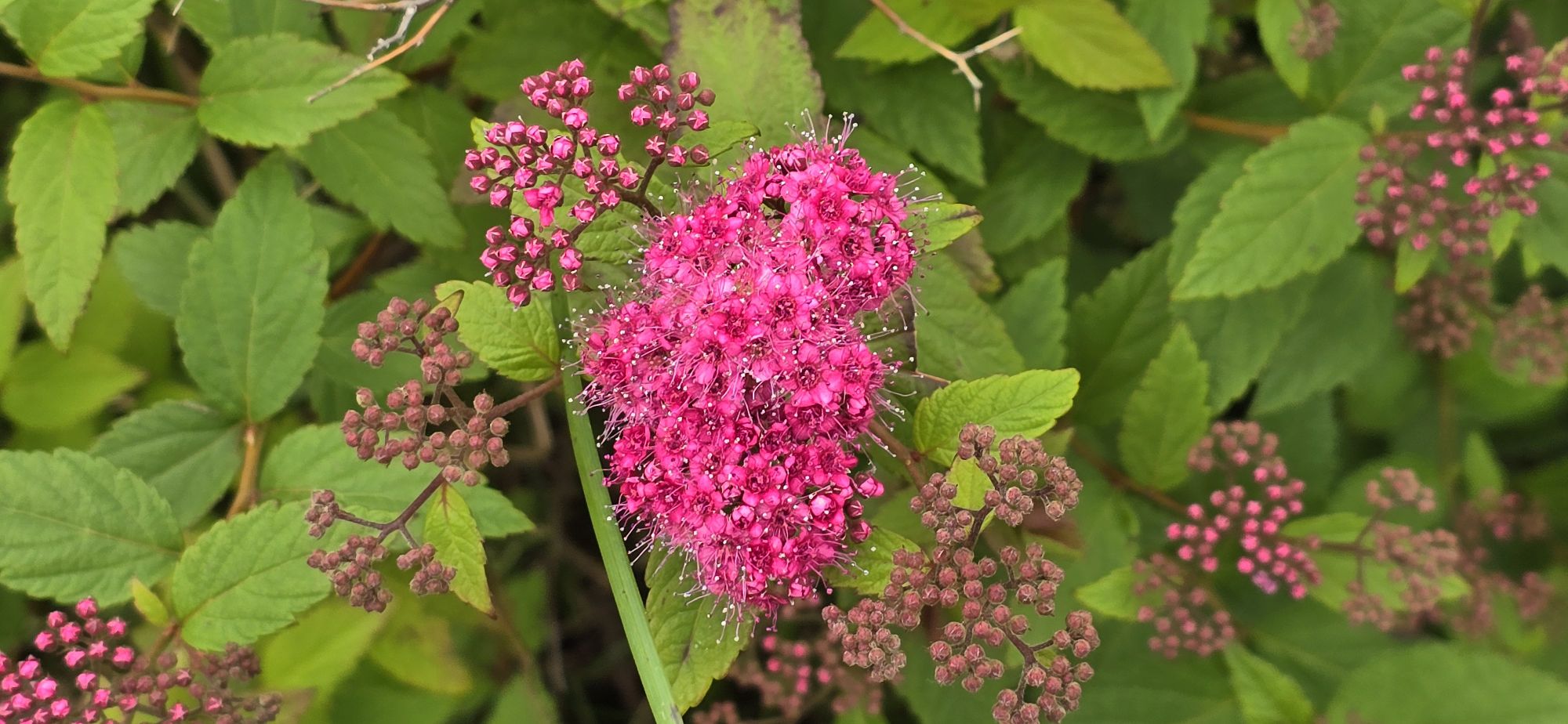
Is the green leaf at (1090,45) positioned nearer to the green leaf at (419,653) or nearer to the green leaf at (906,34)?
the green leaf at (906,34)

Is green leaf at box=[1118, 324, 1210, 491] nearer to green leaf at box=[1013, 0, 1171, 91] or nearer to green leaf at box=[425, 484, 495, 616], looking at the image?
green leaf at box=[1013, 0, 1171, 91]

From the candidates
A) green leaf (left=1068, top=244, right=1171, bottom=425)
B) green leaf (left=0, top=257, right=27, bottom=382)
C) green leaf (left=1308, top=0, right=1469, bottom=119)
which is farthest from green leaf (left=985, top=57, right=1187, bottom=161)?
green leaf (left=0, top=257, right=27, bottom=382)

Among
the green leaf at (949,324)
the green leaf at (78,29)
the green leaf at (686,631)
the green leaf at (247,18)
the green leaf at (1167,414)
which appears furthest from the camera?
the green leaf at (1167,414)

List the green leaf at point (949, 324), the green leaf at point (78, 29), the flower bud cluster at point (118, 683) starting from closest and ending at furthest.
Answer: the flower bud cluster at point (118, 683) < the green leaf at point (78, 29) < the green leaf at point (949, 324)

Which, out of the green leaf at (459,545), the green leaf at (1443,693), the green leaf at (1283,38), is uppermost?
the green leaf at (1283,38)

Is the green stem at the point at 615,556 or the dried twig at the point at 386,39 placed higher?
the dried twig at the point at 386,39

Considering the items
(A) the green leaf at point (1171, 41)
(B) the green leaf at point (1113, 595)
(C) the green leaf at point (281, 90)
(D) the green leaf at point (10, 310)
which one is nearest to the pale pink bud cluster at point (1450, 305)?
(A) the green leaf at point (1171, 41)

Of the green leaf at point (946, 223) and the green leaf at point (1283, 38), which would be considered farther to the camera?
the green leaf at point (1283, 38)
